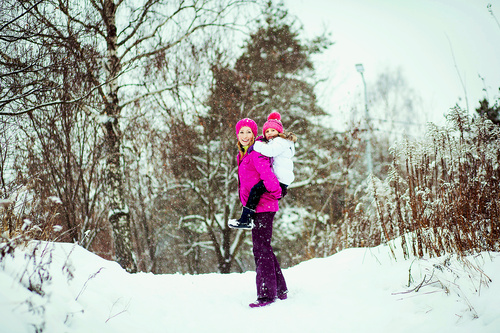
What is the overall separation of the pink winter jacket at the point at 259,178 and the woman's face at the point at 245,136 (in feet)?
0.47

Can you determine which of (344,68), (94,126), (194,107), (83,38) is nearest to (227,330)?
(83,38)

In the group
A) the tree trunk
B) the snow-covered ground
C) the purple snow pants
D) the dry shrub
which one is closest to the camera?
the snow-covered ground

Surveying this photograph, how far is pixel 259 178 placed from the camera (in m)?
2.84

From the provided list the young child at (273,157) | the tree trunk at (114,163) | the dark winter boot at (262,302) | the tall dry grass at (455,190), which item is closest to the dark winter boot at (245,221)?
the young child at (273,157)

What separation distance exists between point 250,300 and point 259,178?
44.7 inches

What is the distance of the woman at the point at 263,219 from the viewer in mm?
2697

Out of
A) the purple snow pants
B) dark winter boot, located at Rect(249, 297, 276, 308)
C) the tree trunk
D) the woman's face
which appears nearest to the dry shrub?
the purple snow pants

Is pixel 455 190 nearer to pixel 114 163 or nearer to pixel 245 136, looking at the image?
pixel 245 136

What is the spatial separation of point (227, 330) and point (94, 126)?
547 cm

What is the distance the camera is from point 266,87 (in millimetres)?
11078

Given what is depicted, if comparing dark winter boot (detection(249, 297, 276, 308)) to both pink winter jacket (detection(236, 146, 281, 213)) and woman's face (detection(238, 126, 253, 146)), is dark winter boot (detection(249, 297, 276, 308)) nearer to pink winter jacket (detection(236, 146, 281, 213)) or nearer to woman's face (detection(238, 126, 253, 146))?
pink winter jacket (detection(236, 146, 281, 213))

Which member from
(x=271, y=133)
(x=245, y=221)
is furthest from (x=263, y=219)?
(x=271, y=133)

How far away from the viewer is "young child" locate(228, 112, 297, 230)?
275cm

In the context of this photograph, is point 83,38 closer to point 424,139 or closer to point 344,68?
point 424,139
